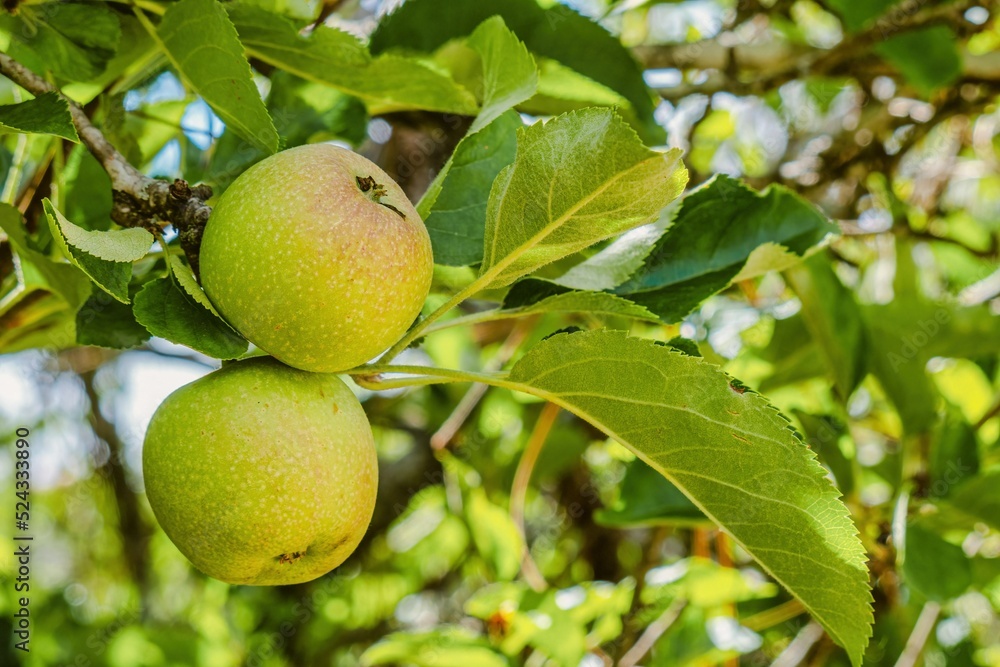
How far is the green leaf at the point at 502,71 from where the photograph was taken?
100cm

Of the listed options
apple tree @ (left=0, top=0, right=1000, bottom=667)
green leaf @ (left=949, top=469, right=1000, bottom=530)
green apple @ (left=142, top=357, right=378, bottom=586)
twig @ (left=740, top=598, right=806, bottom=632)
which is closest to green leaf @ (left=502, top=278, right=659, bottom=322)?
apple tree @ (left=0, top=0, right=1000, bottom=667)

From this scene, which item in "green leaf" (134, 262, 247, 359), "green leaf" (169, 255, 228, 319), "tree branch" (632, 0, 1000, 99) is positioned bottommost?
"tree branch" (632, 0, 1000, 99)

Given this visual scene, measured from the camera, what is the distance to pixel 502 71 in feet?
3.47

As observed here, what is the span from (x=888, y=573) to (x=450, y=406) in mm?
1296

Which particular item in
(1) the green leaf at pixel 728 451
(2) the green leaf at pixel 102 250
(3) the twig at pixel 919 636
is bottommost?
(3) the twig at pixel 919 636

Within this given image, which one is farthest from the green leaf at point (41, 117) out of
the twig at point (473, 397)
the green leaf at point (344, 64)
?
the twig at point (473, 397)

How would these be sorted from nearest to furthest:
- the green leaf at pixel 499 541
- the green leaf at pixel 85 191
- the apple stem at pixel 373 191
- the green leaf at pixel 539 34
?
the apple stem at pixel 373 191 < the green leaf at pixel 85 191 < the green leaf at pixel 539 34 < the green leaf at pixel 499 541

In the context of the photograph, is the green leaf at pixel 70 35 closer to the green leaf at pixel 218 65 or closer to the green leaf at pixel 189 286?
the green leaf at pixel 218 65

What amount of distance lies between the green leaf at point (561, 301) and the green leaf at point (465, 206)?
0.24 feet

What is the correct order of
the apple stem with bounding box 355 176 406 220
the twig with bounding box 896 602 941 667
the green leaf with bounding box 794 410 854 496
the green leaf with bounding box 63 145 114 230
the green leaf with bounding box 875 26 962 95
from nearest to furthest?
the apple stem with bounding box 355 176 406 220 → the green leaf with bounding box 63 145 114 230 → the green leaf with bounding box 794 410 854 496 → the twig with bounding box 896 602 941 667 → the green leaf with bounding box 875 26 962 95

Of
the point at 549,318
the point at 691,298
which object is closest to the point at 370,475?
the point at 691,298

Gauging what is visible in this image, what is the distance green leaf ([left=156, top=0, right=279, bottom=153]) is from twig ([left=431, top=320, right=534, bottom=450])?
1277 mm

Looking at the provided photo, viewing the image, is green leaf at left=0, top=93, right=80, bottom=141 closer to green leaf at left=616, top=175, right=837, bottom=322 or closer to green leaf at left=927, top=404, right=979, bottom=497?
green leaf at left=616, top=175, right=837, bottom=322

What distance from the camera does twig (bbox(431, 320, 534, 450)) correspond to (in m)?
2.34
